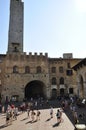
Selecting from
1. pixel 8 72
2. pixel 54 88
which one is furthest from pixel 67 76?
pixel 8 72

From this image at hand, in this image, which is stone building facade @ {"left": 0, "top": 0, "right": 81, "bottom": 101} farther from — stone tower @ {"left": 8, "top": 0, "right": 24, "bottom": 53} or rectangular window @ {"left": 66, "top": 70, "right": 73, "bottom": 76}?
stone tower @ {"left": 8, "top": 0, "right": 24, "bottom": 53}

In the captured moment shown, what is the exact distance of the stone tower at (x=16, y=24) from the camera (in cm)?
4253

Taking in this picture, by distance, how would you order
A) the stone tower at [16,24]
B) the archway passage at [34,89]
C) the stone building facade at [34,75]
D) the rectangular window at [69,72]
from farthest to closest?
the stone tower at [16,24] < the archway passage at [34,89] < the rectangular window at [69,72] < the stone building facade at [34,75]

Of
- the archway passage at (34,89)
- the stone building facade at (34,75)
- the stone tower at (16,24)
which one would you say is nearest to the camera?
the stone building facade at (34,75)

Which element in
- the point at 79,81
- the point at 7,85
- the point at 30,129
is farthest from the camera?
the point at 7,85

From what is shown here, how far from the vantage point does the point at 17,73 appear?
36.3 m

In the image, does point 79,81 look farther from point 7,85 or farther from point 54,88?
point 7,85

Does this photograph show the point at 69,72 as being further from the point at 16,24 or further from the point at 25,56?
the point at 16,24

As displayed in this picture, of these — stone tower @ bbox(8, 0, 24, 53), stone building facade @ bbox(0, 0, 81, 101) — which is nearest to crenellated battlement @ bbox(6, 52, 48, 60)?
stone building facade @ bbox(0, 0, 81, 101)

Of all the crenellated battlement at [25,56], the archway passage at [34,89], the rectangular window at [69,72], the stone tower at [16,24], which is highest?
the stone tower at [16,24]

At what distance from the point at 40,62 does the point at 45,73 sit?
2568mm

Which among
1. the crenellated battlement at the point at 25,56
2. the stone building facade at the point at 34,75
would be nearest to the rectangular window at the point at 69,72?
the stone building facade at the point at 34,75

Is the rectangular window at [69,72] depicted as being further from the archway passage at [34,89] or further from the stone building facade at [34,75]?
the archway passage at [34,89]

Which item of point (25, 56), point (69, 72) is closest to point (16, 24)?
point (25, 56)
